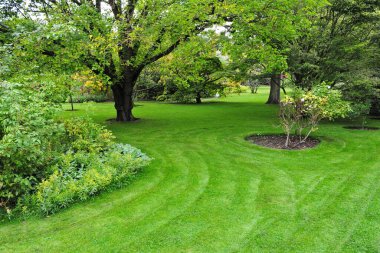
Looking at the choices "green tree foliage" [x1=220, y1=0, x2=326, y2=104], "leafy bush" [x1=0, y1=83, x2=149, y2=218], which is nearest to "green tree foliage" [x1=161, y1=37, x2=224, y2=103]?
"green tree foliage" [x1=220, y1=0, x2=326, y2=104]

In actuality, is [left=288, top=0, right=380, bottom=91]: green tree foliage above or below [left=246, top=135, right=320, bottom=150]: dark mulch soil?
above

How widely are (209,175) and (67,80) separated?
448 cm

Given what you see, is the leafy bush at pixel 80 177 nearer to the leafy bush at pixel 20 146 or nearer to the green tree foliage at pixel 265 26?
the leafy bush at pixel 20 146

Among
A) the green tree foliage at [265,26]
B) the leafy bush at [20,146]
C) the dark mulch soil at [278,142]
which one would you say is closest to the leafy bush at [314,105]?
the dark mulch soil at [278,142]

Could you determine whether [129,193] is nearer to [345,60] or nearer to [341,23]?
[345,60]

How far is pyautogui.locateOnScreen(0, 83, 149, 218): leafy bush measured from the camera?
5055mm

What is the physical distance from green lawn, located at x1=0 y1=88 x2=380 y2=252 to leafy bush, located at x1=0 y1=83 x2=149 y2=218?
27cm

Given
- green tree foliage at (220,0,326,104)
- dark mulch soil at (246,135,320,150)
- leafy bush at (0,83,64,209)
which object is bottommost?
dark mulch soil at (246,135,320,150)

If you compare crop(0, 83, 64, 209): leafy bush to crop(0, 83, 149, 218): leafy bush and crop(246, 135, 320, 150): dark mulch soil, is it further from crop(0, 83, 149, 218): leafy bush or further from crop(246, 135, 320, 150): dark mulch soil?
crop(246, 135, 320, 150): dark mulch soil

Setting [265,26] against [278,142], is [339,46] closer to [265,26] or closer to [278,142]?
[265,26]

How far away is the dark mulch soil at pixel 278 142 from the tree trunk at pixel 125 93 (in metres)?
6.04

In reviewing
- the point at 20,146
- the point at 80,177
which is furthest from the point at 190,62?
the point at 20,146

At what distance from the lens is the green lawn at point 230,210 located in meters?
4.10

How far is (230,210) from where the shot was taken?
4984 millimetres
